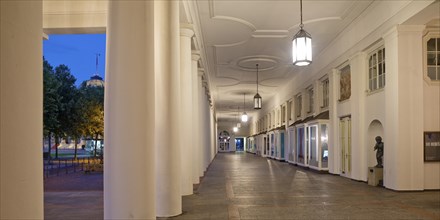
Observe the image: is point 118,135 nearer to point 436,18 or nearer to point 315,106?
point 436,18

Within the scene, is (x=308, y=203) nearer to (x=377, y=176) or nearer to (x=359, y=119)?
(x=377, y=176)

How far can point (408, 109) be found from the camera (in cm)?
1188

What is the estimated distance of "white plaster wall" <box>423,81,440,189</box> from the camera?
39.3 ft

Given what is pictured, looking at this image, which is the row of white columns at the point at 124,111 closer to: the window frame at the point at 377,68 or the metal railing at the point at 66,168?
the window frame at the point at 377,68

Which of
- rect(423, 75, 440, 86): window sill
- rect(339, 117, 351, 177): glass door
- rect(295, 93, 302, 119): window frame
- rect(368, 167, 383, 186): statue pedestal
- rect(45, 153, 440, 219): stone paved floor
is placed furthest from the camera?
rect(295, 93, 302, 119): window frame

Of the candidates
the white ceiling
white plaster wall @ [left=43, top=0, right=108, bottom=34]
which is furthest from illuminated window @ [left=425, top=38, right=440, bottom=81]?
white plaster wall @ [left=43, top=0, right=108, bottom=34]

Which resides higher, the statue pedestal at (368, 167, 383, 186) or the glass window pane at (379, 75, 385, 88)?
the glass window pane at (379, 75, 385, 88)

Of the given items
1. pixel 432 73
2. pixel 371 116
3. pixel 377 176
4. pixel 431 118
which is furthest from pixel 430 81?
pixel 377 176

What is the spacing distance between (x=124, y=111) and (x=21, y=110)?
11.3 ft

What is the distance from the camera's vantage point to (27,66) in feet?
5.94

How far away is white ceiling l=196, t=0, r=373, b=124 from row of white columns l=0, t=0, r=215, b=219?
359 centimetres

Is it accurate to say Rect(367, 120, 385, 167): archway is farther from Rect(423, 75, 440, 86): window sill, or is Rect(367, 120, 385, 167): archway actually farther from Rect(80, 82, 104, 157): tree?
Rect(80, 82, 104, 157): tree

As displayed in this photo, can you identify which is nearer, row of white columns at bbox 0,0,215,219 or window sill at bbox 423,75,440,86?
row of white columns at bbox 0,0,215,219

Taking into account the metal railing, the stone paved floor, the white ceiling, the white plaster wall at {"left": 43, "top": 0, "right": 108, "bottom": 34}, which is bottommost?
the metal railing
